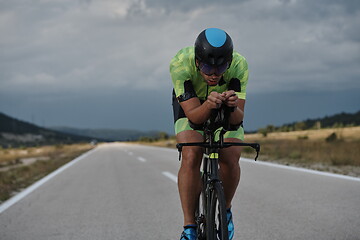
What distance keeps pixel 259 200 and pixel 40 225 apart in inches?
125

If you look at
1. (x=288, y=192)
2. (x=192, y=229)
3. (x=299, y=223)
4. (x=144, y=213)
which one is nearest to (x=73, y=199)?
(x=144, y=213)

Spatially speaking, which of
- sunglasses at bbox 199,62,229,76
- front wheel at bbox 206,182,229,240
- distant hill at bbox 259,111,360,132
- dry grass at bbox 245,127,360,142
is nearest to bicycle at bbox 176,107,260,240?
front wheel at bbox 206,182,229,240

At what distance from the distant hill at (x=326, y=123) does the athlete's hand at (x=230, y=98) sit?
65.6m

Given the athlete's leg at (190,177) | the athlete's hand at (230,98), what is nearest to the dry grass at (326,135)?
the athlete's leg at (190,177)

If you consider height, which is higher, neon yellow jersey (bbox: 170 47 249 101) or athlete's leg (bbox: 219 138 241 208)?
neon yellow jersey (bbox: 170 47 249 101)

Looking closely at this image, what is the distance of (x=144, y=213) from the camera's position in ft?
20.2

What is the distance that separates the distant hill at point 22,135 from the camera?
135625 millimetres

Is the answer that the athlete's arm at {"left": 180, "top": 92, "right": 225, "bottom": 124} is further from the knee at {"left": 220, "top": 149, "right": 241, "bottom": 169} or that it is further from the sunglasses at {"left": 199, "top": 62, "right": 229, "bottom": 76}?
the knee at {"left": 220, "top": 149, "right": 241, "bottom": 169}

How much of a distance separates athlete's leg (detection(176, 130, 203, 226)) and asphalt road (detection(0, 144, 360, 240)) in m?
1.25

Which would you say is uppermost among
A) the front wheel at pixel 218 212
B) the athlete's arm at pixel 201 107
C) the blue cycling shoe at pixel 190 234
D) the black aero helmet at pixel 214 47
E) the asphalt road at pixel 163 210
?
the black aero helmet at pixel 214 47

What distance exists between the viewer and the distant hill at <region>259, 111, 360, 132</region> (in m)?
76.4

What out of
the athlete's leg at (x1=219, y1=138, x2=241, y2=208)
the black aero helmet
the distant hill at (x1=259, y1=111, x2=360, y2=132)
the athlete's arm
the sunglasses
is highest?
the distant hill at (x1=259, y1=111, x2=360, y2=132)

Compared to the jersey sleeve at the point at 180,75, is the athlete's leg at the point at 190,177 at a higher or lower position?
lower

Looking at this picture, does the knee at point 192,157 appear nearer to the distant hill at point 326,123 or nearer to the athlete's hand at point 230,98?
the athlete's hand at point 230,98
